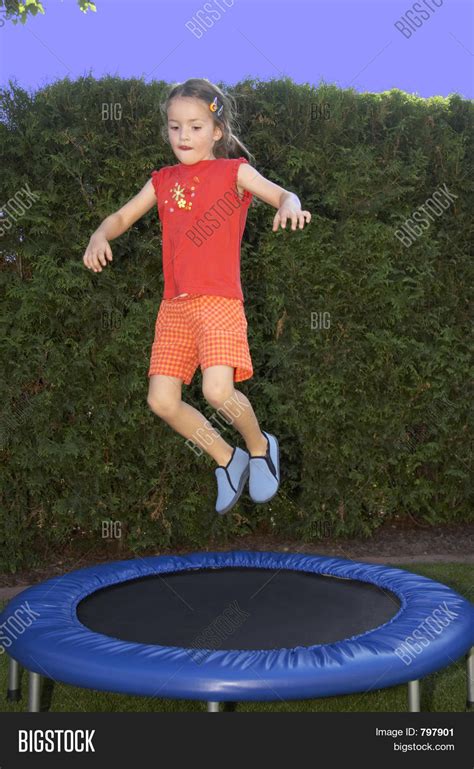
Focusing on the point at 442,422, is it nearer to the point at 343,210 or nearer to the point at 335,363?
the point at 335,363

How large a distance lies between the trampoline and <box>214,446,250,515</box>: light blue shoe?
1.30ft

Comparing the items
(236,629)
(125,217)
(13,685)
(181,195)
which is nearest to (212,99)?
(181,195)

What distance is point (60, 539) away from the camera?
4297 millimetres

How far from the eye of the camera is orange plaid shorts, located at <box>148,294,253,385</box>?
254 centimetres

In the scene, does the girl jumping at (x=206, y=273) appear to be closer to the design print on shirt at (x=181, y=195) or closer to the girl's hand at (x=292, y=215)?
the design print on shirt at (x=181, y=195)

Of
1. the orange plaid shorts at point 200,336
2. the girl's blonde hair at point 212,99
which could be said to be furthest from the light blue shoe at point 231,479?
the girl's blonde hair at point 212,99

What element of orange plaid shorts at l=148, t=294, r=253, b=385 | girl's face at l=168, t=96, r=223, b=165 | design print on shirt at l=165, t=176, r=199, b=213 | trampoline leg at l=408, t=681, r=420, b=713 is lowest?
trampoline leg at l=408, t=681, r=420, b=713

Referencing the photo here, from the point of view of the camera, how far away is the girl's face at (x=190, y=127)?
2500 mm

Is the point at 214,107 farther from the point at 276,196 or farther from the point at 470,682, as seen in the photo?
the point at 470,682

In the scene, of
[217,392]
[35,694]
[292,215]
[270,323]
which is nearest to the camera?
[292,215]

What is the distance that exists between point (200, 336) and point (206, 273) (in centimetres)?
20

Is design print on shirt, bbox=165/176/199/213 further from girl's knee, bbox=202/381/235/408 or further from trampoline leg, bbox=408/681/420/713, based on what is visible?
trampoline leg, bbox=408/681/420/713

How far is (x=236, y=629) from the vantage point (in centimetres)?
256

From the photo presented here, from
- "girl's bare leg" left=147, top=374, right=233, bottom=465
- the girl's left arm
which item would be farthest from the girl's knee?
the girl's left arm
